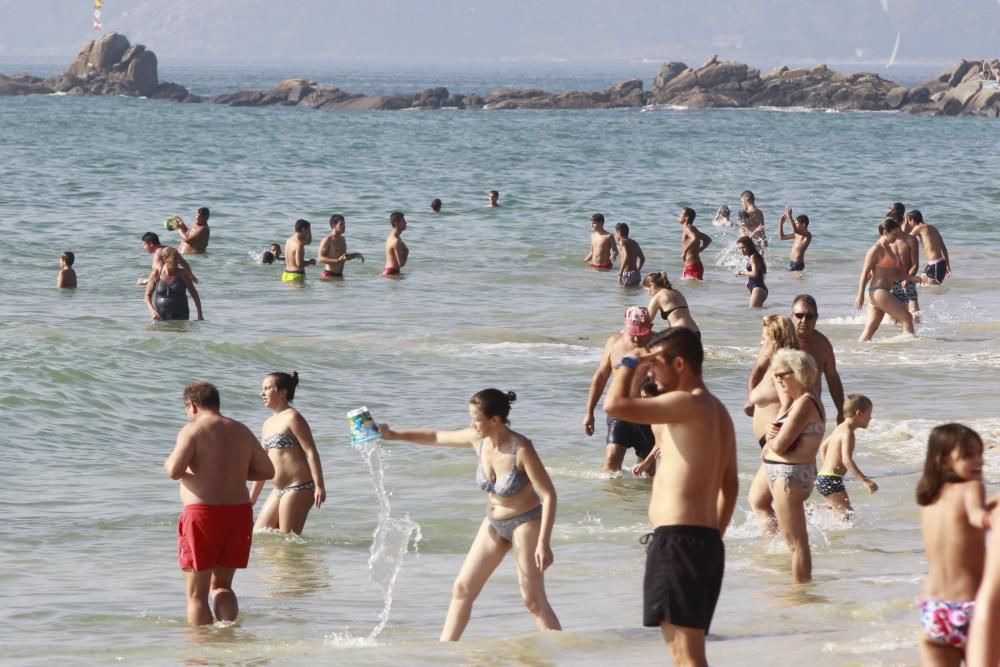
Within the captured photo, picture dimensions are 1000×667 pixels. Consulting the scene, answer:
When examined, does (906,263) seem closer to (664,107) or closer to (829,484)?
(829,484)

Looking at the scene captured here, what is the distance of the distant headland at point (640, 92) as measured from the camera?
90688 mm

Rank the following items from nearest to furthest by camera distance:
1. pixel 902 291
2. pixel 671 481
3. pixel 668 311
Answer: pixel 671 481 → pixel 668 311 → pixel 902 291

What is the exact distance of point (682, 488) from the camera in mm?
5879

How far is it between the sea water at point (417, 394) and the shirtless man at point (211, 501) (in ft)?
0.85

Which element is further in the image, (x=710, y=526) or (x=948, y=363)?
(x=948, y=363)

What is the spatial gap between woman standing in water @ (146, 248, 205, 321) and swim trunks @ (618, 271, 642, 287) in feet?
21.8

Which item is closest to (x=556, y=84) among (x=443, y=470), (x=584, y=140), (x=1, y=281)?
(x=584, y=140)

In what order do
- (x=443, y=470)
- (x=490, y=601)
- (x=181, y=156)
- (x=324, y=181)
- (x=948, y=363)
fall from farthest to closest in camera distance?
1. (x=181, y=156)
2. (x=324, y=181)
3. (x=948, y=363)
4. (x=443, y=470)
5. (x=490, y=601)

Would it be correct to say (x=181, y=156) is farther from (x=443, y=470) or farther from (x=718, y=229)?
(x=443, y=470)

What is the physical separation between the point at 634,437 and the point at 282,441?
299 centimetres

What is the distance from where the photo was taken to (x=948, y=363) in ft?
54.6

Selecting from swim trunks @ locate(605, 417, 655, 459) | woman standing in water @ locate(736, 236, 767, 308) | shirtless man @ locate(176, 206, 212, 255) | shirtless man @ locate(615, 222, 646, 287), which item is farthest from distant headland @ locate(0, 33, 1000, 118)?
swim trunks @ locate(605, 417, 655, 459)

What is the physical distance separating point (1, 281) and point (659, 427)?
61.9 feet

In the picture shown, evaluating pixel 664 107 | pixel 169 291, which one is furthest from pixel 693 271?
pixel 664 107
